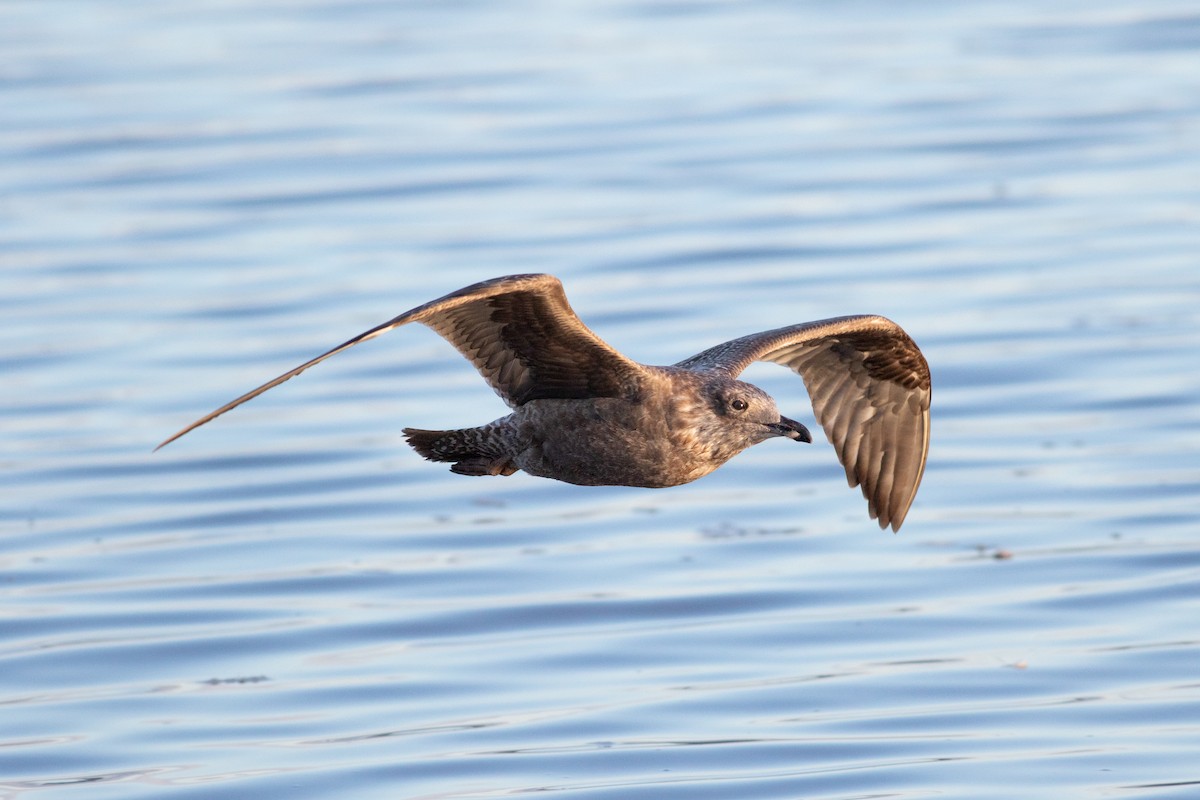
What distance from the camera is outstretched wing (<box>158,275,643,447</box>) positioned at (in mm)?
8453

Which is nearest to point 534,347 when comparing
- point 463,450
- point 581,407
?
point 581,407

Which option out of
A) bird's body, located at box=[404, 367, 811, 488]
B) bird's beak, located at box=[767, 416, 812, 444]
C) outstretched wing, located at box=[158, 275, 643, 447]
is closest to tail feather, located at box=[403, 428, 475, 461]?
bird's body, located at box=[404, 367, 811, 488]

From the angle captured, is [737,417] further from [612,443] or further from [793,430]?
[612,443]

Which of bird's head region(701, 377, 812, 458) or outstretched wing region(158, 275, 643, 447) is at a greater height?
outstretched wing region(158, 275, 643, 447)

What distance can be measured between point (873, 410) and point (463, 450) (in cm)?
232

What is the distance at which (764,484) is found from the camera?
14.4 metres

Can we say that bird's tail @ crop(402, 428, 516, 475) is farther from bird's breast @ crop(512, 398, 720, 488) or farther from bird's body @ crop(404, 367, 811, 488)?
bird's breast @ crop(512, 398, 720, 488)

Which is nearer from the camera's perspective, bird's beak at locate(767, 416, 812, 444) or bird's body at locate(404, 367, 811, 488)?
bird's body at locate(404, 367, 811, 488)

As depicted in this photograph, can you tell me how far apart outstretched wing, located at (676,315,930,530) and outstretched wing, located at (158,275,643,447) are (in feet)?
5.69

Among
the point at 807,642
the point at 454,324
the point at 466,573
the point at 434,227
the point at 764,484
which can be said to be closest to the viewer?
the point at 454,324

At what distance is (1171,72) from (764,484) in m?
14.3

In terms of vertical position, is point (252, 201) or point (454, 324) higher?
point (252, 201)

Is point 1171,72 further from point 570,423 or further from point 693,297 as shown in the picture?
point 570,423

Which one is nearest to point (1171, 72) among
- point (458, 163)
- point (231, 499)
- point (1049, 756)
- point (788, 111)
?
point (788, 111)
